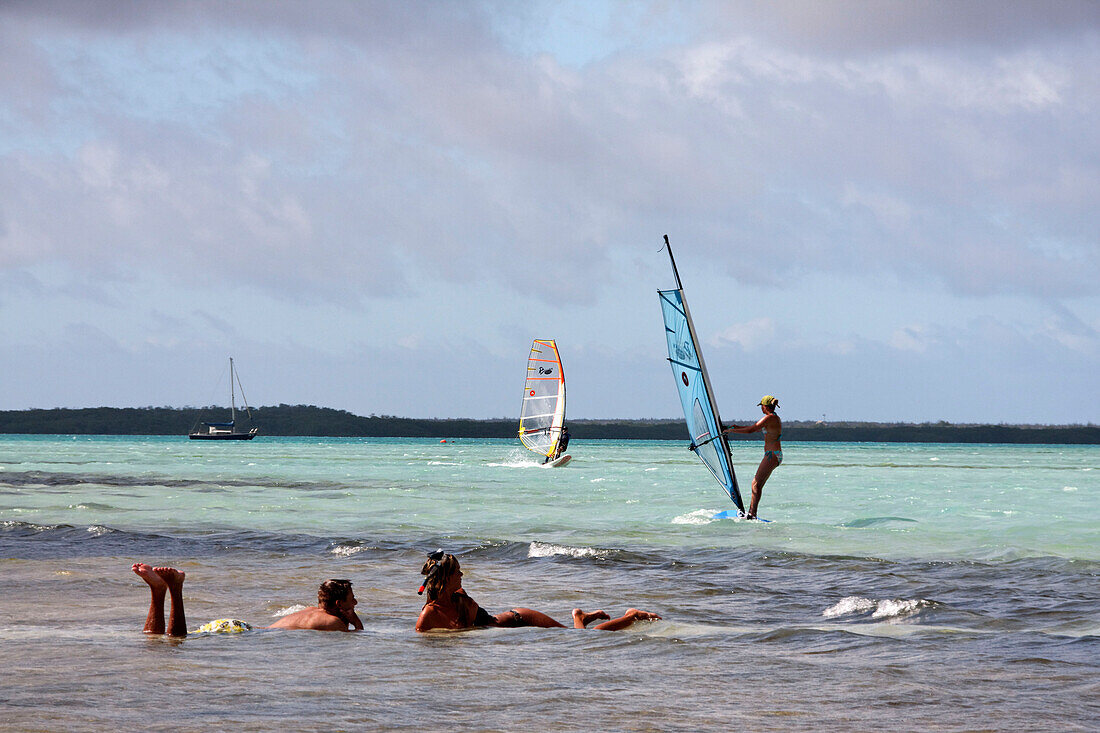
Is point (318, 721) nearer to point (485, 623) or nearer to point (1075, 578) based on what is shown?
point (485, 623)

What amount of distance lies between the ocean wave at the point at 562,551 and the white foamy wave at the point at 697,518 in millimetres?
4711

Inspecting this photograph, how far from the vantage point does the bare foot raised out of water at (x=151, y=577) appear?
23.6ft

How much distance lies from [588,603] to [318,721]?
5185 millimetres

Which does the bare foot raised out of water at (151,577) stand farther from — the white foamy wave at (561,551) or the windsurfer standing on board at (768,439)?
the windsurfer standing on board at (768,439)

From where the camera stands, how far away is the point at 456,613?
27.2 ft

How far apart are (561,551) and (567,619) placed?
467cm

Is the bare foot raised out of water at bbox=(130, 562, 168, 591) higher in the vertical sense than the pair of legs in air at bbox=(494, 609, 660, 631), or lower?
higher

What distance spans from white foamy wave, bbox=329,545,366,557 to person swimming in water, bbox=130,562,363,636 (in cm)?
561

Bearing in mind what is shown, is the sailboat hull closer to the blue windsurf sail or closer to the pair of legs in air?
the blue windsurf sail

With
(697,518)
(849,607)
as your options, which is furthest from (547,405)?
(849,607)

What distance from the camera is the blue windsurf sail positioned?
1639cm

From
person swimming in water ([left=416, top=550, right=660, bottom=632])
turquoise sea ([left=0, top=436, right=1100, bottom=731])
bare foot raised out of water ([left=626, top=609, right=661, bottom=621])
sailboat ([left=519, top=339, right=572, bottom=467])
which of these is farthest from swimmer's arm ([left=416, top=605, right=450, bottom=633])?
sailboat ([left=519, top=339, right=572, bottom=467])

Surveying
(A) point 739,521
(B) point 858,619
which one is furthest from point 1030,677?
(A) point 739,521

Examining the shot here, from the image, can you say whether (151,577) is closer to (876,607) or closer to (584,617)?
(584,617)
